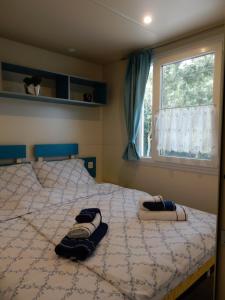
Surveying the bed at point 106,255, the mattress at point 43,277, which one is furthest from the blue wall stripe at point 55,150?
the mattress at point 43,277

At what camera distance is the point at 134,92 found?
2820 mm

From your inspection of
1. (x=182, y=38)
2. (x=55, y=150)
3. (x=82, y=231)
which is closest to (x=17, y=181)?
(x=55, y=150)

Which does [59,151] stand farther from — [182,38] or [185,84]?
[182,38]

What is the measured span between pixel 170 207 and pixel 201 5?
5.38 feet

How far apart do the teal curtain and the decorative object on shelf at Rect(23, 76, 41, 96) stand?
1.10m

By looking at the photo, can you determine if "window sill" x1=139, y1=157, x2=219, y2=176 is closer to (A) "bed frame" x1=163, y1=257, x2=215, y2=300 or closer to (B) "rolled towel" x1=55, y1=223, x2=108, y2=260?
(A) "bed frame" x1=163, y1=257, x2=215, y2=300

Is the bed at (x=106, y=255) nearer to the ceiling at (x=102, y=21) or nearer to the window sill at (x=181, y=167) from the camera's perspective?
the window sill at (x=181, y=167)

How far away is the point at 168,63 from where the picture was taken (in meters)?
2.59

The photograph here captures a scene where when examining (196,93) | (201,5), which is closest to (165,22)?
(201,5)

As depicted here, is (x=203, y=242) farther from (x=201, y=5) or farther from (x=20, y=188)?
(x=201, y=5)

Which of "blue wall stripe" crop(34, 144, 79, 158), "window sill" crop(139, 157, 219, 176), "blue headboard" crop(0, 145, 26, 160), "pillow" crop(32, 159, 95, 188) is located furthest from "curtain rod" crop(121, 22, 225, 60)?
"blue headboard" crop(0, 145, 26, 160)

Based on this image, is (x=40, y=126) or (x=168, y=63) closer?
(x=168, y=63)

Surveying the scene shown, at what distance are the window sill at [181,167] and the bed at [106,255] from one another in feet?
1.98

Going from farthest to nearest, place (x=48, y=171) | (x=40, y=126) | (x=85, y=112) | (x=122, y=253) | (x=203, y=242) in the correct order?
(x=85, y=112)
(x=40, y=126)
(x=48, y=171)
(x=203, y=242)
(x=122, y=253)
